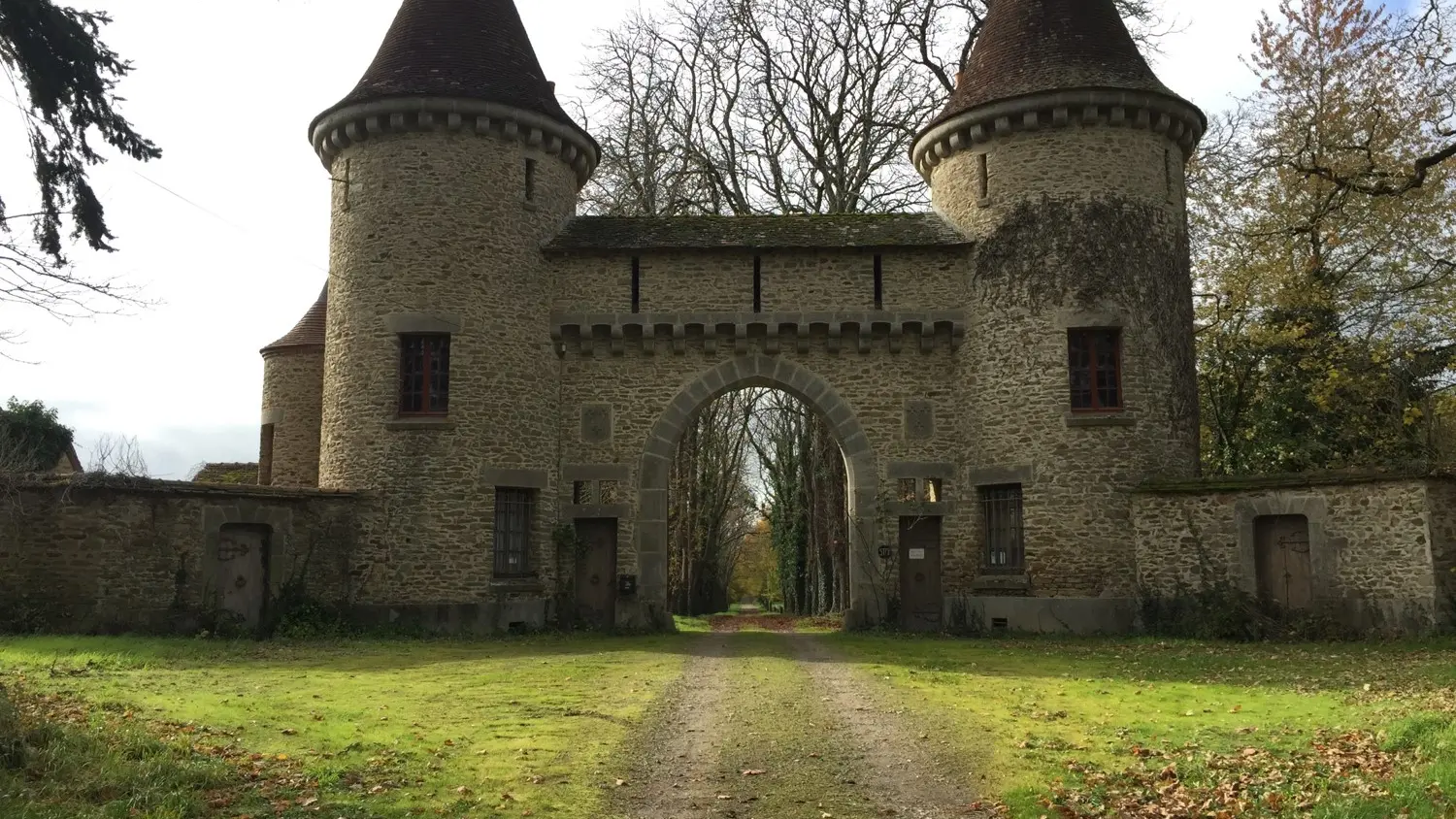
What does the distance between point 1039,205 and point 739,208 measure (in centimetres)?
1026

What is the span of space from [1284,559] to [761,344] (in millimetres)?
8374

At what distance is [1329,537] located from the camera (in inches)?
588

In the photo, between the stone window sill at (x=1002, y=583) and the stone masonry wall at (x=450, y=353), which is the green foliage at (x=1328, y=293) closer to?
the stone window sill at (x=1002, y=583)

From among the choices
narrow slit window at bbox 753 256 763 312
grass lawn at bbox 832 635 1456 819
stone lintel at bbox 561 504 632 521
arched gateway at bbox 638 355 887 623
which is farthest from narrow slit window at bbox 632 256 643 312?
grass lawn at bbox 832 635 1456 819

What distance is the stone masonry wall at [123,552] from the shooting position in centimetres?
1457

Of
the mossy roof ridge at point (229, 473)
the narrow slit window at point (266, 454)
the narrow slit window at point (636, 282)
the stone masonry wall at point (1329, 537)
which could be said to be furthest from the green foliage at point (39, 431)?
the stone masonry wall at point (1329, 537)

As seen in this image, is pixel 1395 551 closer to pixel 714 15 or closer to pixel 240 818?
pixel 240 818

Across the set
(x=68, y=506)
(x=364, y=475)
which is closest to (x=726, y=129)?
(x=364, y=475)

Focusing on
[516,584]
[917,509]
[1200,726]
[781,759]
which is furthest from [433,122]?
[1200,726]

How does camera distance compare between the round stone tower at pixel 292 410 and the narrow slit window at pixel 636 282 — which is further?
the round stone tower at pixel 292 410

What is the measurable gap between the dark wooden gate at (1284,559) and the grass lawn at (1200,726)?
1.43 meters

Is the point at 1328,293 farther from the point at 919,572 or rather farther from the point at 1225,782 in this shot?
the point at 1225,782

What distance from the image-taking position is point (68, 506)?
14.8m

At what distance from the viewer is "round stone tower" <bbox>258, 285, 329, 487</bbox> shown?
20781mm
